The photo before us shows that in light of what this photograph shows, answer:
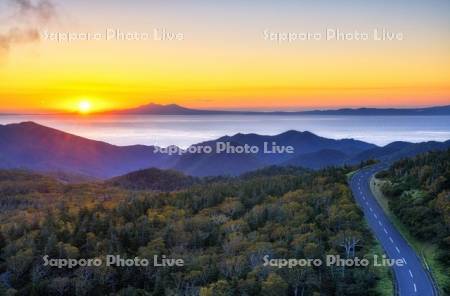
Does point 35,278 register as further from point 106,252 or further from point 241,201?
point 241,201

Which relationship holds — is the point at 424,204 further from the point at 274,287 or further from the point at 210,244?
the point at 210,244

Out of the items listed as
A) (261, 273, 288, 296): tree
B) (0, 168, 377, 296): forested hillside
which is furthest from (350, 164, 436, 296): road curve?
(261, 273, 288, 296): tree

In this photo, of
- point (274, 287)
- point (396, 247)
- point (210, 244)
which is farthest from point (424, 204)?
point (210, 244)

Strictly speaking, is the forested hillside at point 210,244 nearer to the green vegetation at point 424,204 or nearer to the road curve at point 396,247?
the road curve at point 396,247

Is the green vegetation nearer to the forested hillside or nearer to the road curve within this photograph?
the road curve

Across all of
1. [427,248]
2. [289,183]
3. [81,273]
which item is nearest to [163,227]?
[81,273]
